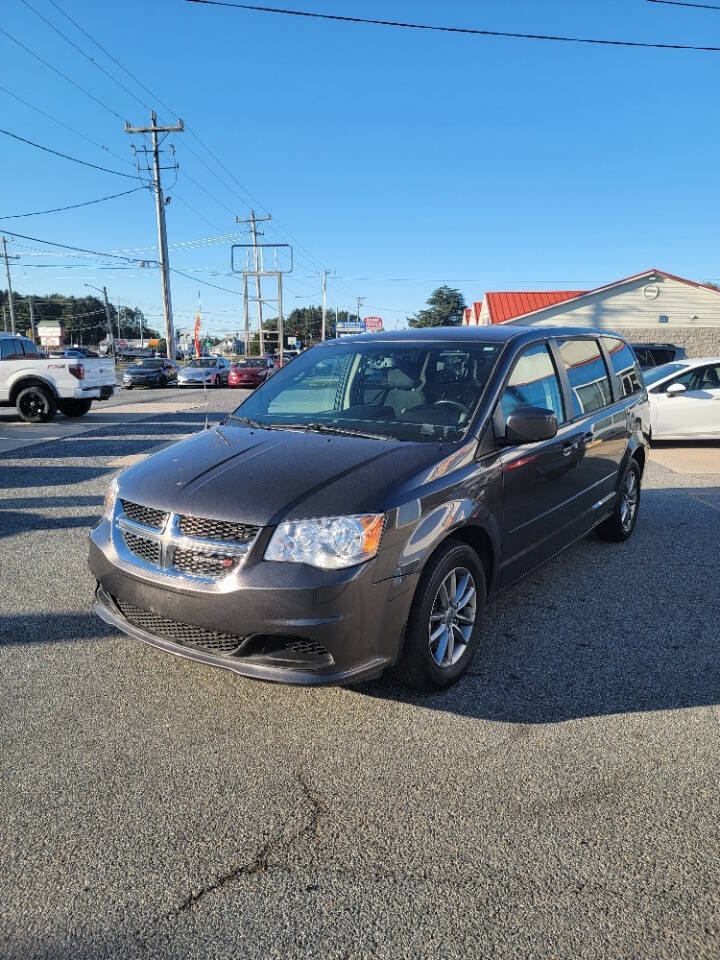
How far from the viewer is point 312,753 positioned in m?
2.69

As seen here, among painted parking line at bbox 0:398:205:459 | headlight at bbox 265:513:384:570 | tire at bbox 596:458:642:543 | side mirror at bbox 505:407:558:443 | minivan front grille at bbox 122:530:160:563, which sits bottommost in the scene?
painted parking line at bbox 0:398:205:459

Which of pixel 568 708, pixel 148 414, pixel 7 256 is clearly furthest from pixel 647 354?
pixel 7 256

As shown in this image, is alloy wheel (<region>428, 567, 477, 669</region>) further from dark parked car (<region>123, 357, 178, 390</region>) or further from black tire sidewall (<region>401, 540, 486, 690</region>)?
dark parked car (<region>123, 357, 178, 390</region>)

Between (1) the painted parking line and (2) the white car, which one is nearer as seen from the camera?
(2) the white car

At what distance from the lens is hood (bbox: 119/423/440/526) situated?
8.98 ft

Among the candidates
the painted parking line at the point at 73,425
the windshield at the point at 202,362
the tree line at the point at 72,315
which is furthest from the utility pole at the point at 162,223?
the tree line at the point at 72,315

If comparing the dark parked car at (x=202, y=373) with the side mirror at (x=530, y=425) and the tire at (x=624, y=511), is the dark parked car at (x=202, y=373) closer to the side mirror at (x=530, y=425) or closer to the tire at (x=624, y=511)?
the tire at (x=624, y=511)

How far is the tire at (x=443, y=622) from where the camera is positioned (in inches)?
113

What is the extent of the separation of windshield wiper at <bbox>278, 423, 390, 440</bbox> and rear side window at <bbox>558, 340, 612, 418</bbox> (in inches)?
66.3

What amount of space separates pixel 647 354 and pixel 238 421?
15.5 metres

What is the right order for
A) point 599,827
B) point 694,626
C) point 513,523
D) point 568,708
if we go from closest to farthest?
point 599,827 → point 568,708 → point 513,523 → point 694,626

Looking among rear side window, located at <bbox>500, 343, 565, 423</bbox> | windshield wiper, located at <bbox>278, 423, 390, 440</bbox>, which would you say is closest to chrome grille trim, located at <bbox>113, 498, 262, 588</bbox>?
windshield wiper, located at <bbox>278, 423, 390, 440</bbox>

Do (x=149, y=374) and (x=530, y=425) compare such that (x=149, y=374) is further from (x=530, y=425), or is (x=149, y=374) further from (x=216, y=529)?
(x=216, y=529)

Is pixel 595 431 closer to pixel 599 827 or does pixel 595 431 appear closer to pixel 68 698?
pixel 599 827
